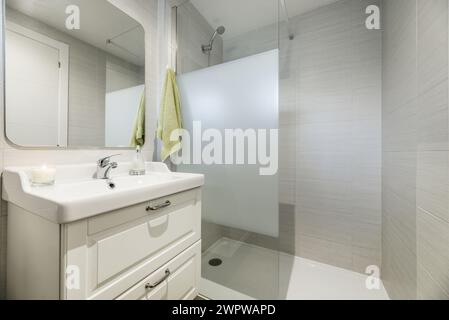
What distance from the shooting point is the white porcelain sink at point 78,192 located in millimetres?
504

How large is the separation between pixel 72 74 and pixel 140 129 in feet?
1.43

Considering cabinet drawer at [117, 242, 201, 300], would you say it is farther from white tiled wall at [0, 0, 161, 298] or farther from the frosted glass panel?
white tiled wall at [0, 0, 161, 298]

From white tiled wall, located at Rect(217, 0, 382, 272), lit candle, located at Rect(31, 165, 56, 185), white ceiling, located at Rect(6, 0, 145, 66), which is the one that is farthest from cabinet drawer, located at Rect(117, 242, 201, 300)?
white ceiling, located at Rect(6, 0, 145, 66)

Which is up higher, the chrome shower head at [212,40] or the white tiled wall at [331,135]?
the chrome shower head at [212,40]

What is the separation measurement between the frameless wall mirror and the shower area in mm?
366

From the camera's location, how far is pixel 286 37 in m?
1.58

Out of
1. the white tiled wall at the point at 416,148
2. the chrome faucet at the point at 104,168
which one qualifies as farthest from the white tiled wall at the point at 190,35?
the white tiled wall at the point at 416,148

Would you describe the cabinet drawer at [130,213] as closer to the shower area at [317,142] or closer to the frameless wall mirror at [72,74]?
the shower area at [317,142]

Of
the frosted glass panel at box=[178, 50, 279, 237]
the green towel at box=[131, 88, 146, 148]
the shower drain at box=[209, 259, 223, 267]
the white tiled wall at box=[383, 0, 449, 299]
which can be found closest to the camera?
the white tiled wall at box=[383, 0, 449, 299]

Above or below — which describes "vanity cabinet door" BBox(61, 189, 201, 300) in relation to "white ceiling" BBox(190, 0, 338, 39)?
below

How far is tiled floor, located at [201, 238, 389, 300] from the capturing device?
1.27 m

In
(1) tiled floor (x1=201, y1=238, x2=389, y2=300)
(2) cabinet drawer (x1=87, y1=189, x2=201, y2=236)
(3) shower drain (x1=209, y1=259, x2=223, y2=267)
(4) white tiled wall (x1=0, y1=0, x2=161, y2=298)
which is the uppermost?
(4) white tiled wall (x1=0, y1=0, x2=161, y2=298)

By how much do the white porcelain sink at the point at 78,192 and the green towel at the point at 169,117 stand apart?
292 mm

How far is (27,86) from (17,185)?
0.43 metres
